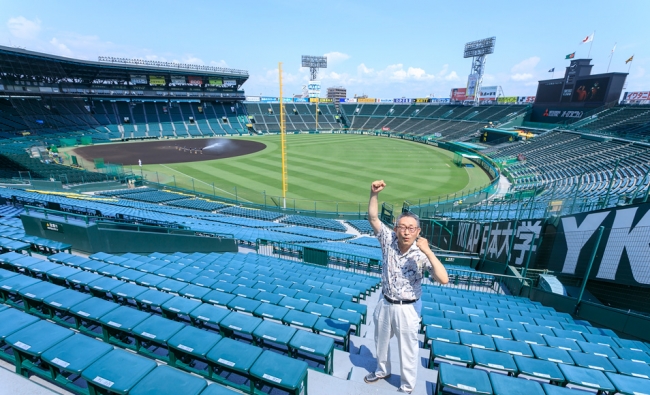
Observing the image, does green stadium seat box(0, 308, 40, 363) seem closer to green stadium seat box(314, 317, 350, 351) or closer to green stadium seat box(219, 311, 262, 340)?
green stadium seat box(219, 311, 262, 340)

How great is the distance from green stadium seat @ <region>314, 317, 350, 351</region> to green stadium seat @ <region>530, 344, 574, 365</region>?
3.03 metres

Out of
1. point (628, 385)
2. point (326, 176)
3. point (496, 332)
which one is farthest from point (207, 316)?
point (326, 176)

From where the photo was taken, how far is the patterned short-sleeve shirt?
366 cm

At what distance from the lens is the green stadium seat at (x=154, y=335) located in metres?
4.19

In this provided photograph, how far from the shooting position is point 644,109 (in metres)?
39.4

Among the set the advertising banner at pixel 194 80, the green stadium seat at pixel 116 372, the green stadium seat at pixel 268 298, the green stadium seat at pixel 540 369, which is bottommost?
the green stadium seat at pixel 268 298

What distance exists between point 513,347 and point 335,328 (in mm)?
2915

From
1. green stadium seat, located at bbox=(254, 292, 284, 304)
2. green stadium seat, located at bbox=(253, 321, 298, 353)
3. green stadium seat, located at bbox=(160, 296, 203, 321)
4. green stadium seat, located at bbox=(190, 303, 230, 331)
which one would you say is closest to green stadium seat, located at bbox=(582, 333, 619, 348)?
green stadium seat, located at bbox=(253, 321, 298, 353)

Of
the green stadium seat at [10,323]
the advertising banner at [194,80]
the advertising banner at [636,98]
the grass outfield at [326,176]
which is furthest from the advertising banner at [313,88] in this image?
the green stadium seat at [10,323]

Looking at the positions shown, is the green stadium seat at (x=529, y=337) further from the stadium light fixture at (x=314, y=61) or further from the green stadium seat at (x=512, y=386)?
the stadium light fixture at (x=314, y=61)

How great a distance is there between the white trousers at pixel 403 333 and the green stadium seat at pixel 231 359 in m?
1.60

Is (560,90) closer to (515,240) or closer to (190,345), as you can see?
(515,240)

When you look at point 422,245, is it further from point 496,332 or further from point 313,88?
point 313,88

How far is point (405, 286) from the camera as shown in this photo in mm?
3676
